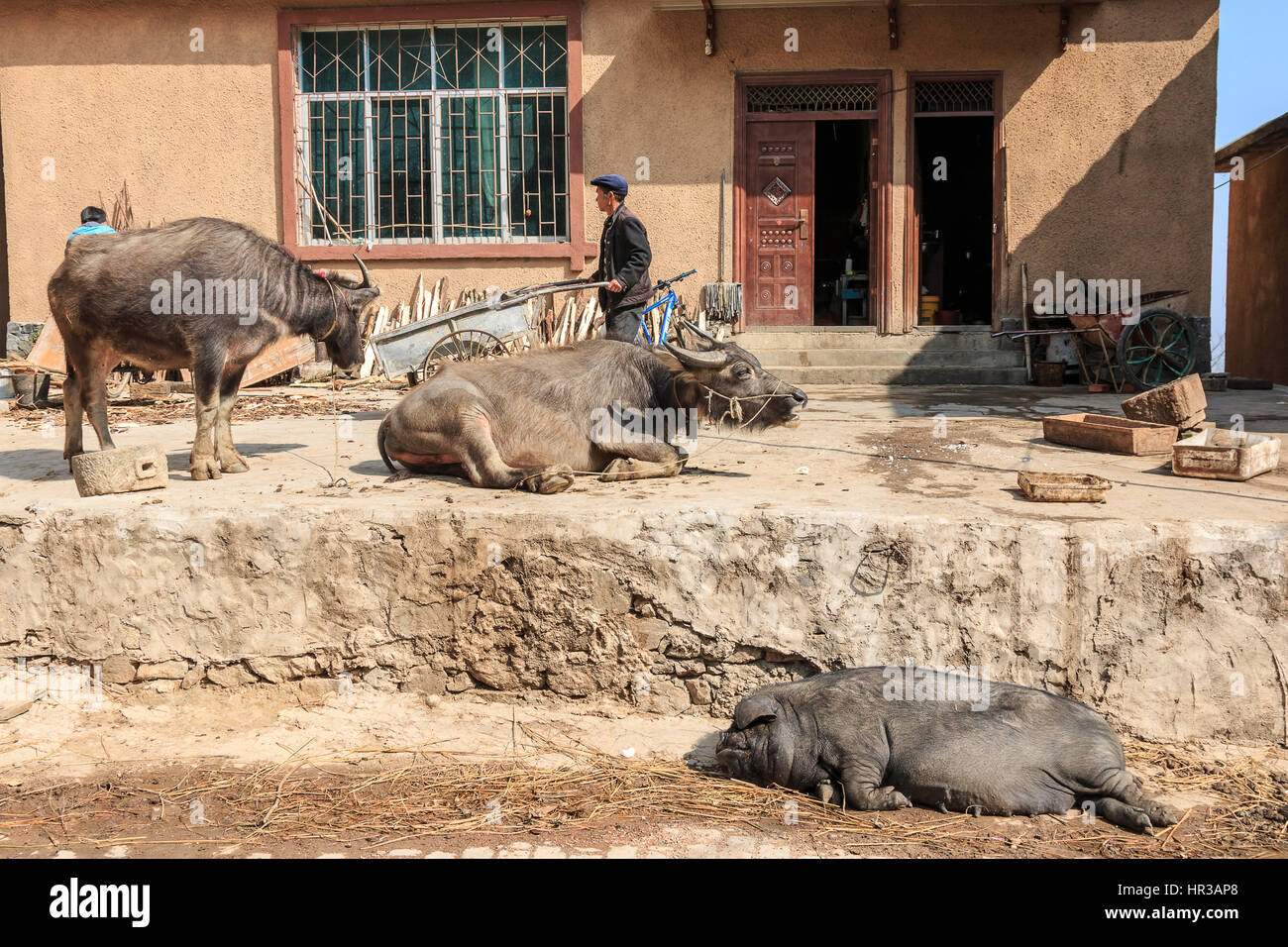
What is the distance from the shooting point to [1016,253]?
12.9 m

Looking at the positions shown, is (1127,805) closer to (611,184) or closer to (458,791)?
(458,791)

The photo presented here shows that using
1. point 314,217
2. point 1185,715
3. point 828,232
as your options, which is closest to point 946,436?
point 1185,715

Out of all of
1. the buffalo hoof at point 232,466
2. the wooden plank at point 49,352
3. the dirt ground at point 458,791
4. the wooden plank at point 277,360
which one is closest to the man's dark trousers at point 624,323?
the buffalo hoof at point 232,466

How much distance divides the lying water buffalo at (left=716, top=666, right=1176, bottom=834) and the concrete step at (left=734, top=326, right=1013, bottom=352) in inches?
331

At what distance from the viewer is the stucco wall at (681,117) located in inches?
492

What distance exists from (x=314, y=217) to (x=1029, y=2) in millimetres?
8869

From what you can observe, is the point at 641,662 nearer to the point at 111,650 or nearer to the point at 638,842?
the point at 638,842

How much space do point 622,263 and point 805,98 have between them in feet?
20.0

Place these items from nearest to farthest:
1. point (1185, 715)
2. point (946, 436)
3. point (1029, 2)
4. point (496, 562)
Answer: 1. point (1185, 715)
2. point (496, 562)
3. point (946, 436)
4. point (1029, 2)

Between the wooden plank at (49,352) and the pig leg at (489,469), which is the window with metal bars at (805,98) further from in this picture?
the pig leg at (489,469)

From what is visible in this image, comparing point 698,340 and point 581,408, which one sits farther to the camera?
point 698,340

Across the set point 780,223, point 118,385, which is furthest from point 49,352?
point 780,223

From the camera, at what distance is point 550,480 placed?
6.16m

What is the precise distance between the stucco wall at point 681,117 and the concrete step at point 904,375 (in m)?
1.18
